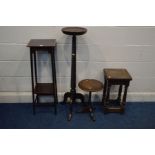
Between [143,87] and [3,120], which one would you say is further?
[143,87]

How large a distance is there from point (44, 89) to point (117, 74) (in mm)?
1097

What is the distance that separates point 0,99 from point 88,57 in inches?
62.1

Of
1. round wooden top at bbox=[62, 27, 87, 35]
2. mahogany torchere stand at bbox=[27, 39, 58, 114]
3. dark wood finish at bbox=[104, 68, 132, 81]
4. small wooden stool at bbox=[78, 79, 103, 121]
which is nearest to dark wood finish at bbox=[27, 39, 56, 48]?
mahogany torchere stand at bbox=[27, 39, 58, 114]

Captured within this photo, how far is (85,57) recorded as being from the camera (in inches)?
132

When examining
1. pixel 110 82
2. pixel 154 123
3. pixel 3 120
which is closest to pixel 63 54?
pixel 110 82

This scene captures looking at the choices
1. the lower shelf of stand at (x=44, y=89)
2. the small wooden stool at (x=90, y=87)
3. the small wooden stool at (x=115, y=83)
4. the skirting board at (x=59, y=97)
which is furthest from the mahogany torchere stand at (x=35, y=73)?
the small wooden stool at (x=115, y=83)

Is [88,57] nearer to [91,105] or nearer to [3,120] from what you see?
[91,105]

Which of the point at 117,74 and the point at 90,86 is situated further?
the point at 117,74

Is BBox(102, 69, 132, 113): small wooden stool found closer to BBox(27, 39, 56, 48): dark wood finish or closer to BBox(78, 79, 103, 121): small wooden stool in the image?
BBox(78, 79, 103, 121): small wooden stool

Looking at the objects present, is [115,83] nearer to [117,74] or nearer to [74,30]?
[117,74]

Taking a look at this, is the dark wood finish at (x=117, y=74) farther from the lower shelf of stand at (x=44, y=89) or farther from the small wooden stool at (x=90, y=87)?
the lower shelf of stand at (x=44, y=89)

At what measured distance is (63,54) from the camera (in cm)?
332

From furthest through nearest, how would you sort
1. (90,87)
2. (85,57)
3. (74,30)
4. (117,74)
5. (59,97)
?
1. (59,97)
2. (85,57)
3. (117,74)
4. (90,87)
5. (74,30)

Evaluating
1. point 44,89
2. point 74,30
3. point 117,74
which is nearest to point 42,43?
point 74,30
